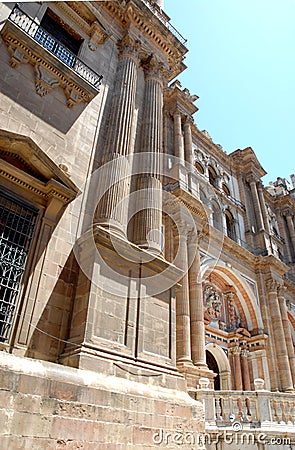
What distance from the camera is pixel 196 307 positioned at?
12.6 meters

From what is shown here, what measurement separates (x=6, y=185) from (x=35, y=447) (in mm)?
4664

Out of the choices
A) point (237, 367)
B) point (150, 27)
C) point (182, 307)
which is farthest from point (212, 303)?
point (150, 27)

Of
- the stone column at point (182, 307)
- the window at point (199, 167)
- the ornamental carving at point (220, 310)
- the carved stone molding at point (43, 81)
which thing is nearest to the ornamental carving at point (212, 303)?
the ornamental carving at point (220, 310)

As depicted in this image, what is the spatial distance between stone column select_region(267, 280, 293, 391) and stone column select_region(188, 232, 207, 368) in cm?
558

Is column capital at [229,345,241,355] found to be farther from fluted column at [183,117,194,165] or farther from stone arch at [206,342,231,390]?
fluted column at [183,117,194,165]

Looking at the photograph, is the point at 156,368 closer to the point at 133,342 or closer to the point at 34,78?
the point at 133,342

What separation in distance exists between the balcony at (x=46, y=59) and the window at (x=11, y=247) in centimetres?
323

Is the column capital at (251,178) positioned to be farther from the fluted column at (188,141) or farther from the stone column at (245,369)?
the stone column at (245,369)

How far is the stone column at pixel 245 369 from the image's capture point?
1468 centimetres

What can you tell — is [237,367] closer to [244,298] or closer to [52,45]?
[244,298]

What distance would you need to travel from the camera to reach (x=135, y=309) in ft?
22.1

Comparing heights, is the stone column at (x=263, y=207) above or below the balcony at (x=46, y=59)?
above

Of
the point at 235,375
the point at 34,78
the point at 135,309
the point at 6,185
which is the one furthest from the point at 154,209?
the point at 235,375

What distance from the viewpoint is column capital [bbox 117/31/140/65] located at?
1155cm
